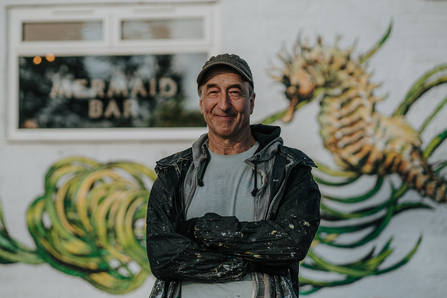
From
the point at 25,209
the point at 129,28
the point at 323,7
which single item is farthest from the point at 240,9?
the point at 25,209

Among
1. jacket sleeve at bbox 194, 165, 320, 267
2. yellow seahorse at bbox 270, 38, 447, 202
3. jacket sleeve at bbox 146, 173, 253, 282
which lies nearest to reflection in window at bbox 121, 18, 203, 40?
yellow seahorse at bbox 270, 38, 447, 202

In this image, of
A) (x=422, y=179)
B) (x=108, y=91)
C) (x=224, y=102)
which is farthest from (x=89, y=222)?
(x=422, y=179)

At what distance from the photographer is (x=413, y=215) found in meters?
4.16

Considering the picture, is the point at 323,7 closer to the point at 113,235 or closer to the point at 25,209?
the point at 113,235

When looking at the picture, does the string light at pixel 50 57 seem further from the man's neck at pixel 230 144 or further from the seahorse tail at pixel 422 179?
the seahorse tail at pixel 422 179

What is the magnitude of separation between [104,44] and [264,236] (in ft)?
10.8

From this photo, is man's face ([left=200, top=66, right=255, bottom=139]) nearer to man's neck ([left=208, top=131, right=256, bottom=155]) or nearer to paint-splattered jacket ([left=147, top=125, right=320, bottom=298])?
man's neck ([left=208, top=131, right=256, bottom=155])

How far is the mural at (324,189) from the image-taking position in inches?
165

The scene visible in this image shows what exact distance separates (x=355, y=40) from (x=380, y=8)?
38 cm

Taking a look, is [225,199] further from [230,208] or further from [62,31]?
[62,31]

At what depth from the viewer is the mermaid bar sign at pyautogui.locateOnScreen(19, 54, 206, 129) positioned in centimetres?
446

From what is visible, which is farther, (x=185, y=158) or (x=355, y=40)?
(x=355, y=40)

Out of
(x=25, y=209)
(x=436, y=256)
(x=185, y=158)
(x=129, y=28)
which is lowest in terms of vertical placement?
(x=436, y=256)

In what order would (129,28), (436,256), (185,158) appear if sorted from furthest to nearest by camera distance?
(129,28)
(436,256)
(185,158)
